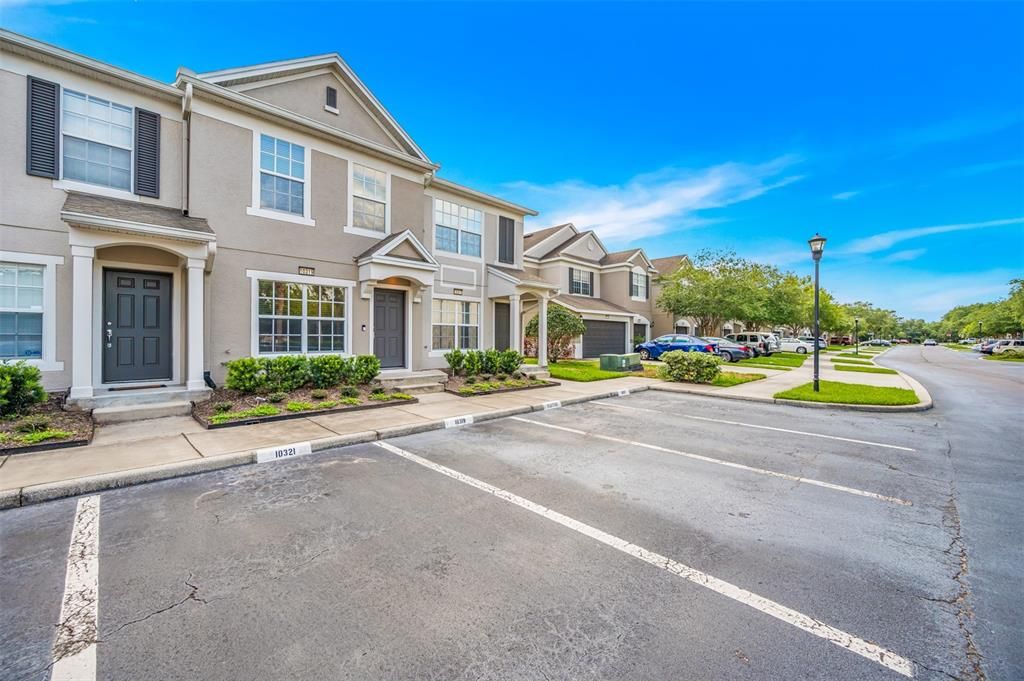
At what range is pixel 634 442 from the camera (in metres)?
7.07

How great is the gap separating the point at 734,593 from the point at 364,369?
9.04 meters

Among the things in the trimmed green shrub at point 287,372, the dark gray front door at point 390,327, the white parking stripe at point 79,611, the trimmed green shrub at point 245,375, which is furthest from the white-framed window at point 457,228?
the white parking stripe at point 79,611

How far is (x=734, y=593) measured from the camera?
2902 millimetres

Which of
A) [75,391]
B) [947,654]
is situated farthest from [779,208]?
[75,391]

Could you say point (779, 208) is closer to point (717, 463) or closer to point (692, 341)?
point (692, 341)

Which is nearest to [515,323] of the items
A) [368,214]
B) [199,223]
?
[368,214]

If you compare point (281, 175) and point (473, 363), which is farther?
point (473, 363)

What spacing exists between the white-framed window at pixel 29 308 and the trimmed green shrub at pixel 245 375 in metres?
2.68

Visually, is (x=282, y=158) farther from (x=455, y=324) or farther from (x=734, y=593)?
(x=734, y=593)

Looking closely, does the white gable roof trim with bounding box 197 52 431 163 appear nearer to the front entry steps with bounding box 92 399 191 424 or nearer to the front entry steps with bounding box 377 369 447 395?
the front entry steps with bounding box 377 369 447 395

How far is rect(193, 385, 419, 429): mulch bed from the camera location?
290 inches

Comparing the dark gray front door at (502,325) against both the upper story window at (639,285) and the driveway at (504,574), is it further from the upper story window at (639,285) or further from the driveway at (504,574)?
the upper story window at (639,285)

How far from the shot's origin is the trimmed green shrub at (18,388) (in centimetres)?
628

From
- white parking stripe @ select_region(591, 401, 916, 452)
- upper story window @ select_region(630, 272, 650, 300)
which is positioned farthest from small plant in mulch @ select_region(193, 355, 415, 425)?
upper story window @ select_region(630, 272, 650, 300)
